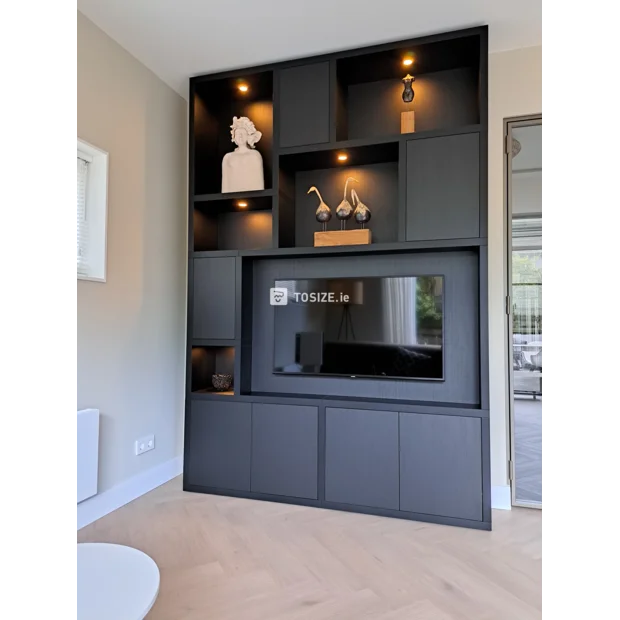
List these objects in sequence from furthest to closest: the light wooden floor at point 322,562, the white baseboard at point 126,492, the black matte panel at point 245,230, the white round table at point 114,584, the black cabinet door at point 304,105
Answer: the black matte panel at point 245,230
the black cabinet door at point 304,105
the white baseboard at point 126,492
the light wooden floor at point 322,562
the white round table at point 114,584

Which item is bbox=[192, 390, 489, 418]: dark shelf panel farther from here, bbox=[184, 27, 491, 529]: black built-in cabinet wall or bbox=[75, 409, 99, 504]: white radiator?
bbox=[75, 409, 99, 504]: white radiator

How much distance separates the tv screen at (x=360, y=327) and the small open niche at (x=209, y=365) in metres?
0.49

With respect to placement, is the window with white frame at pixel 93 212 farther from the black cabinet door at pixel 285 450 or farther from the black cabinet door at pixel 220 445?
the black cabinet door at pixel 285 450

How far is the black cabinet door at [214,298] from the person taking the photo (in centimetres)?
312

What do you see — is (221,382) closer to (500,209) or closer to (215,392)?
(215,392)

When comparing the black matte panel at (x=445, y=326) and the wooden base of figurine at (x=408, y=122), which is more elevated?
the wooden base of figurine at (x=408, y=122)

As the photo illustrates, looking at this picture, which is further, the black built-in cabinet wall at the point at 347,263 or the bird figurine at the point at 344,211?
the bird figurine at the point at 344,211

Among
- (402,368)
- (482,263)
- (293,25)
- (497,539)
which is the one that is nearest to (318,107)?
(293,25)

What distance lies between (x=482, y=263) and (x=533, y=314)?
1.63ft

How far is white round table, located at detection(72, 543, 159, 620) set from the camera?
121 centimetres

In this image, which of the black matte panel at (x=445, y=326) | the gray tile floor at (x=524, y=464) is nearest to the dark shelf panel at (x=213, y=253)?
the black matte panel at (x=445, y=326)

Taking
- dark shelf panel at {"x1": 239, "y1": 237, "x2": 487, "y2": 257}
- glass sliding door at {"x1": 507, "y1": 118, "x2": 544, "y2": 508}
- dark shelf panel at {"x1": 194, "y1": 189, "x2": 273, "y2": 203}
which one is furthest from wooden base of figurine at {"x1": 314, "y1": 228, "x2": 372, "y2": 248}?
glass sliding door at {"x1": 507, "y1": 118, "x2": 544, "y2": 508}
